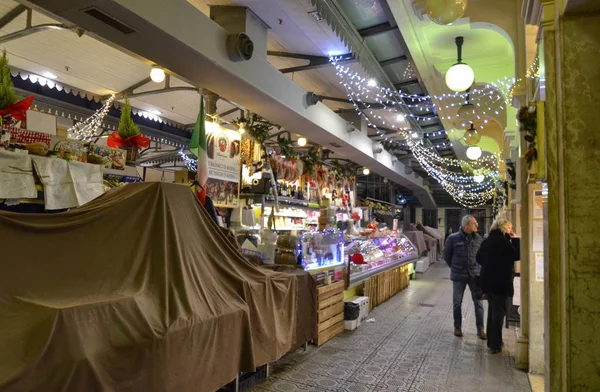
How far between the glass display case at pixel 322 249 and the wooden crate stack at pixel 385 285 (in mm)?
1240

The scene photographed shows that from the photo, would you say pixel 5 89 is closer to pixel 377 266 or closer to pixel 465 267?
pixel 465 267

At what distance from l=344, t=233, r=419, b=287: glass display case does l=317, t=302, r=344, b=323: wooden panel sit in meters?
0.69

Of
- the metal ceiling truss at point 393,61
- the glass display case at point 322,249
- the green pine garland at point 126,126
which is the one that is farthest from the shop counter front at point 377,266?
the green pine garland at point 126,126

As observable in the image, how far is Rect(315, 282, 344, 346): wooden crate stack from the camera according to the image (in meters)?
5.76

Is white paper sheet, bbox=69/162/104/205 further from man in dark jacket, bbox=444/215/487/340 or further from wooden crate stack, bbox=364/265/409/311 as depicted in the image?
wooden crate stack, bbox=364/265/409/311

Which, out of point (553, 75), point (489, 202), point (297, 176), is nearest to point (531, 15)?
point (553, 75)

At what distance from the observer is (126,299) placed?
9.27 ft

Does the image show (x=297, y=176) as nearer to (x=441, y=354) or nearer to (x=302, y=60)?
(x=302, y=60)

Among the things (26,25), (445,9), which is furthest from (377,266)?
(26,25)

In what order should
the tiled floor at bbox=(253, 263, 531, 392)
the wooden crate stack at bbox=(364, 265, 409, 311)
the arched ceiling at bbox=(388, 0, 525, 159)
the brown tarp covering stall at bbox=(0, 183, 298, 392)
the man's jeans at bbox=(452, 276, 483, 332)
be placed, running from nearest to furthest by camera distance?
the brown tarp covering stall at bbox=(0, 183, 298, 392) → the tiled floor at bbox=(253, 263, 531, 392) → the arched ceiling at bbox=(388, 0, 525, 159) → the man's jeans at bbox=(452, 276, 483, 332) → the wooden crate stack at bbox=(364, 265, 409, 311)

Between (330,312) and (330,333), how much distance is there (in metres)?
0.30

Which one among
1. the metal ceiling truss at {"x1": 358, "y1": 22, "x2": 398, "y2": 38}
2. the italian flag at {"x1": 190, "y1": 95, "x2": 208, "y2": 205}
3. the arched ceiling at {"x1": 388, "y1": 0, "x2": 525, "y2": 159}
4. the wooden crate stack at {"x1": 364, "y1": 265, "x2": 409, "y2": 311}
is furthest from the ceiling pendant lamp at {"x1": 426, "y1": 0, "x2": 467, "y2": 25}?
the wooden crate stack at {"x1": 364, "y1": 265, "x2": 409, "y2": 311}

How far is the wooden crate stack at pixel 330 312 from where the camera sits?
5.76 meters

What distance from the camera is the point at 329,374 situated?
15.5 feet
